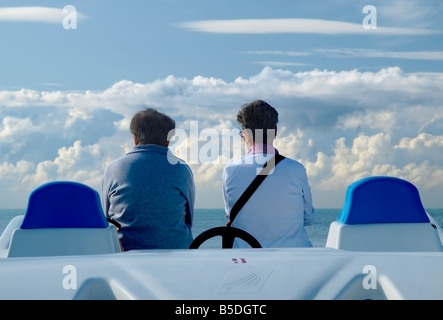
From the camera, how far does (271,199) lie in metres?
4.83

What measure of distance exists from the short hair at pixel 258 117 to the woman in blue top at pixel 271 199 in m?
0.09

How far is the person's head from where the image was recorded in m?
5.32

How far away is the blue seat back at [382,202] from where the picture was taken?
3617mm

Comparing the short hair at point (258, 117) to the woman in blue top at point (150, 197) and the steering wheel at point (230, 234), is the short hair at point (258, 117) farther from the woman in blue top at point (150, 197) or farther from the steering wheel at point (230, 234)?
the steering wheel at point (230, 234)

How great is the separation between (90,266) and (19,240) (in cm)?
156

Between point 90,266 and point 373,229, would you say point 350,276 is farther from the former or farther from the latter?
point 373,229

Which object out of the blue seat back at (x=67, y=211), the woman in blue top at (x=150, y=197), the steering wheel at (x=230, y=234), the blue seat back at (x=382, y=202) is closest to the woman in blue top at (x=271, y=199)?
the woman in blue top at (x=150, y=197)

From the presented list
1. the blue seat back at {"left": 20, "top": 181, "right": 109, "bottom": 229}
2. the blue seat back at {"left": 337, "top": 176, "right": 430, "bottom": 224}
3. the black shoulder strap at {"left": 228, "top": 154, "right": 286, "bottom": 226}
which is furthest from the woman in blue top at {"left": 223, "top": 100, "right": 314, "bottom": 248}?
the blue seat back at {"left": 20, "top": 181, "right": 109, "bottom": 229}

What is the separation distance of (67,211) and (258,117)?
2.04 metres

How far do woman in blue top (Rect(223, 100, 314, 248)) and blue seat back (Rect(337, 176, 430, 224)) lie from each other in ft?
3.60

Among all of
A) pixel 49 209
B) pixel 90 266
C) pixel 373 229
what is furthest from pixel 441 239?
pixel 90 266

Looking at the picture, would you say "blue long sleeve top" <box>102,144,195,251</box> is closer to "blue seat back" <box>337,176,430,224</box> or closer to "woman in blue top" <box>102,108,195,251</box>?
"woman in blue top" <box>102,108,195,251</box>

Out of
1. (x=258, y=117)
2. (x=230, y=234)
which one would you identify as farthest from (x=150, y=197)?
(x=230, y=234)
